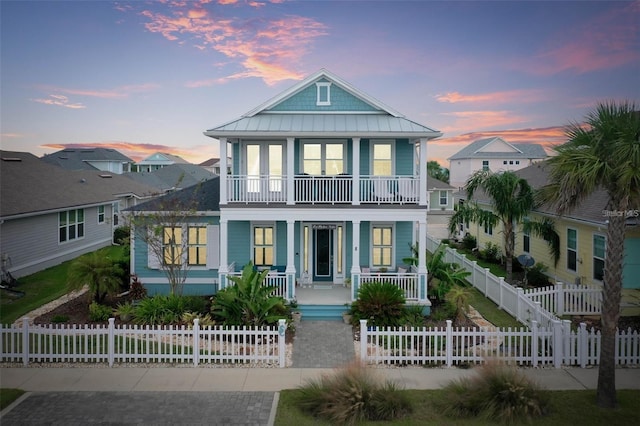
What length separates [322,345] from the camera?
39.4 ft

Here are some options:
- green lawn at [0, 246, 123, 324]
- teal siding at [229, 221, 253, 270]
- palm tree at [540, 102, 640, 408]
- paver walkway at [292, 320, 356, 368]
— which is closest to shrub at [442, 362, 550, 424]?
palm tree at [540, 102, 640, 408]

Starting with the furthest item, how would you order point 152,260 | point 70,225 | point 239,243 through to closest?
point 70,225 < point 239,243 < point 152,260

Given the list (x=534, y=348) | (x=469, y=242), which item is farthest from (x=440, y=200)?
(x=534, y=348)

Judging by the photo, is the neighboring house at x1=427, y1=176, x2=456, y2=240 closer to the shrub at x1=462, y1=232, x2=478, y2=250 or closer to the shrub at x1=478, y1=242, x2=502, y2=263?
the shrub at x1=462, y1=232, x2=478, y2=250

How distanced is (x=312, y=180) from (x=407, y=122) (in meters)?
3.87

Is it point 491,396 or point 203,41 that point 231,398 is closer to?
point 491,396

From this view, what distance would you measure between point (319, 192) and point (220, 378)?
766cm

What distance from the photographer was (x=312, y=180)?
15305 millimetres

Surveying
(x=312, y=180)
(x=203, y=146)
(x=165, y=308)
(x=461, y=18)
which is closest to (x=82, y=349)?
(x=165, y=308)

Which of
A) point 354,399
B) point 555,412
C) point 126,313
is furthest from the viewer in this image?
point 126,313

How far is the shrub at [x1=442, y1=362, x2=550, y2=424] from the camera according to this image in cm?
784

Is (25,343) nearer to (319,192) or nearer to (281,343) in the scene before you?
(281,343)

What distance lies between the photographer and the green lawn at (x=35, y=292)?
14625mm

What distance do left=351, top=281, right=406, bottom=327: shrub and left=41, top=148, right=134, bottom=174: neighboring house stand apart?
172 ft
